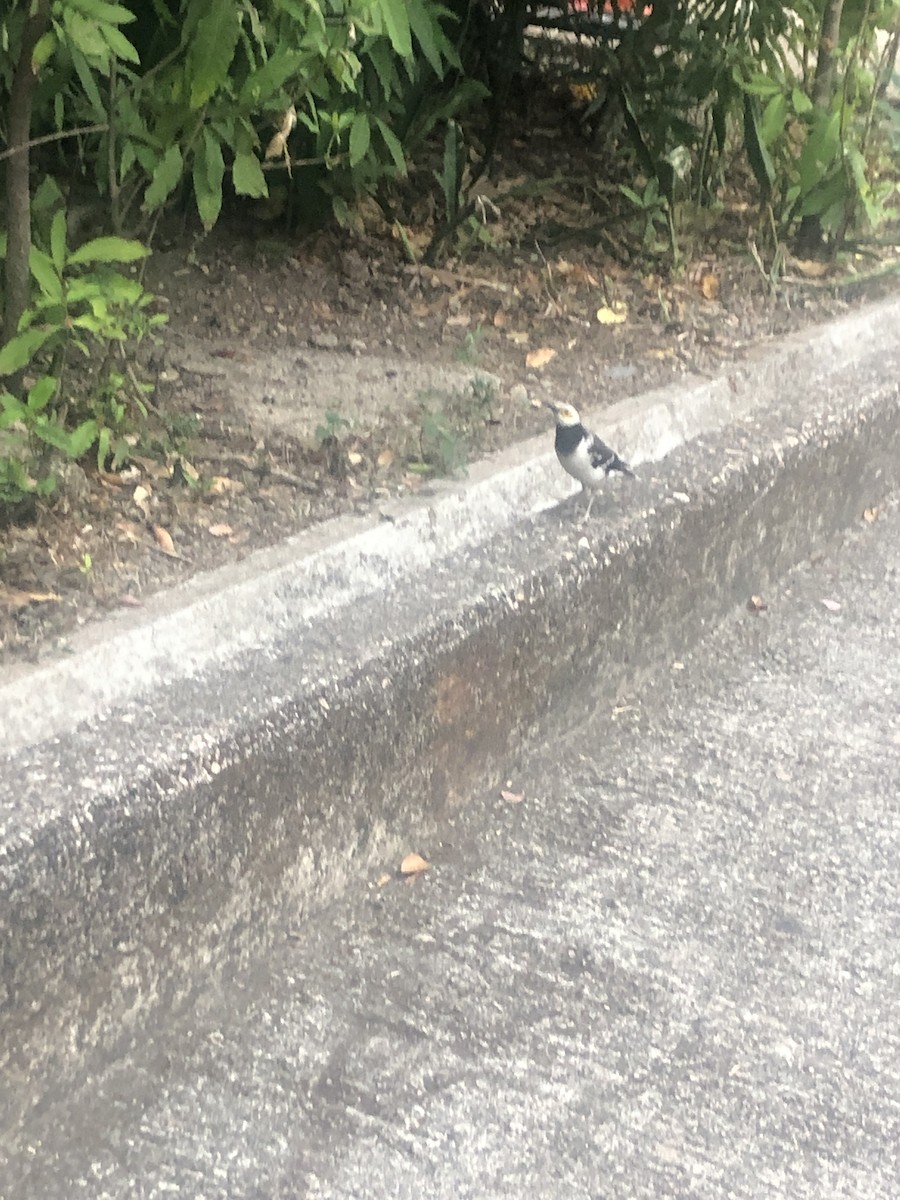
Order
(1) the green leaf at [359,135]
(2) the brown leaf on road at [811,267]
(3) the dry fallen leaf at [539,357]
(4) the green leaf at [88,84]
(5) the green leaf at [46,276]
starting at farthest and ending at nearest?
(2) the brown leaf on road at [811,267] < (3) the dry fallen leaf at [539,357] < (1) the green leaf at [359,135] < (4) the green leaf at [88,84] < (5) the green leaf at [46,276]

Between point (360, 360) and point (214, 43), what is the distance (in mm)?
1315

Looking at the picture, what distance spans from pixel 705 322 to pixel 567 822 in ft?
6.27

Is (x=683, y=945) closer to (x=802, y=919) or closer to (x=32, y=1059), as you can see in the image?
(x=802, y=919)

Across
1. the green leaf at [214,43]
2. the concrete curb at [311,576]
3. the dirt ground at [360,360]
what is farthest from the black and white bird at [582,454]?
the green leaf at [214,43]

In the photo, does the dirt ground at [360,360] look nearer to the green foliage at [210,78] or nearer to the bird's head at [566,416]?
the bird's head at [566,416]

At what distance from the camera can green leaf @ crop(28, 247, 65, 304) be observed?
229cm

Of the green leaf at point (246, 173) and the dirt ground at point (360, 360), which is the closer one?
the dirt ground at point (360, 360)

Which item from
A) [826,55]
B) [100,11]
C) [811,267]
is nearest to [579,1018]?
[100,11]

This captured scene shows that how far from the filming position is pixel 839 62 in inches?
171

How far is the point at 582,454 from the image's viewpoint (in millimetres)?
2846

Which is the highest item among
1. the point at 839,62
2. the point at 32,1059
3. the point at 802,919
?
the point at 839,62

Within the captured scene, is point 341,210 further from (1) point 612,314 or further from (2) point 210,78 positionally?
A: (2) point 210,78

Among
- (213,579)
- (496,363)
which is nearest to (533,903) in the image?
(213,579)

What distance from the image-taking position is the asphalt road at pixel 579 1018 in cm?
186
